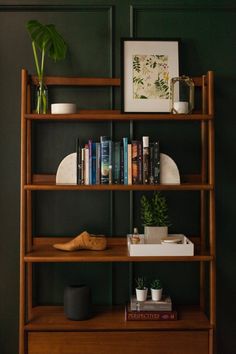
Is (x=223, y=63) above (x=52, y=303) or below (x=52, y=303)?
above

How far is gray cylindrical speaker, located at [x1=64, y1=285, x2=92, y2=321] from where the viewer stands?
2.36 meters

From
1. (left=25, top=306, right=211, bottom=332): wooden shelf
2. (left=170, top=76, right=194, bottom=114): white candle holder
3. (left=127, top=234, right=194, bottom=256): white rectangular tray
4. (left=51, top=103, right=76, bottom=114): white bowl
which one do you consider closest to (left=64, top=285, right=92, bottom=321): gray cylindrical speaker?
(left=25, top=306, right=211, bottom=332): wooden shelf

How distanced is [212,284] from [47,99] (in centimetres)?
118

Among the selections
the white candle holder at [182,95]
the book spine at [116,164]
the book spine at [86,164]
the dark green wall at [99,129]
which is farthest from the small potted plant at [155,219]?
the white candle holder at [182,95]

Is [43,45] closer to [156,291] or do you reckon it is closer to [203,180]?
[203,180]

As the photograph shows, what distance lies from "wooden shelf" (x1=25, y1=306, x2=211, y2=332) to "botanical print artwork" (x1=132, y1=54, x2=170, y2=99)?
1.06m

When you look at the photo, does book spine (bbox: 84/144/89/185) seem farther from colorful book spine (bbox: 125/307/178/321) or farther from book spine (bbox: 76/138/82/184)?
colorful book spine (bbox: 125/307/178/321)

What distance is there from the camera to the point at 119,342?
2320 mm

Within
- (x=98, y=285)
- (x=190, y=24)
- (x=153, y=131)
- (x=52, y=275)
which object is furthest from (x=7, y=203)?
(x=190, y=24)

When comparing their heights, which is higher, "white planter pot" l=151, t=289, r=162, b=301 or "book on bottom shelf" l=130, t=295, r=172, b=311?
"white planter pot" l=151, t=289, r=162, b=301

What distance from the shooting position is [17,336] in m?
2.60

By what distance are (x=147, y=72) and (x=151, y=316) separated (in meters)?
Result: 1.17

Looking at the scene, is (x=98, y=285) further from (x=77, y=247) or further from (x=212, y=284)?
(x=212, y=284)

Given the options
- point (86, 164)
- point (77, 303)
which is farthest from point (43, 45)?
point (77, 303)
